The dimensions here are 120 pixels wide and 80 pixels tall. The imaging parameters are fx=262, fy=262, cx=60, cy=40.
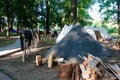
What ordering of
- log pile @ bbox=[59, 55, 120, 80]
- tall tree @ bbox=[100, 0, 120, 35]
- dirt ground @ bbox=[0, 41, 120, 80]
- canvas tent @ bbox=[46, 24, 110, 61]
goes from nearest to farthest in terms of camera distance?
log pile @ bbox=[59, 55, 120, 80] → dirt ground @ bbox=[0, 41, 120, 80] → canvas tent @ bbox=[46, 24, 110, 61] → tall tree @ bbox=[100, 0, 120, 35]

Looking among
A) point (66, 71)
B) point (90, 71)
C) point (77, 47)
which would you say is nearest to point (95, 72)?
point (90, 71)

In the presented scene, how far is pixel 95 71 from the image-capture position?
Result: 27.7 ft

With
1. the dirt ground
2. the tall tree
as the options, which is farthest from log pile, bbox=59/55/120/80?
the tall tree

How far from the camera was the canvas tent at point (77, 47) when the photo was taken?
42.3 ft

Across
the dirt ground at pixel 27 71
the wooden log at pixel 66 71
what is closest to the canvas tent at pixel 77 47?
the dirt ground at pixel 27 71

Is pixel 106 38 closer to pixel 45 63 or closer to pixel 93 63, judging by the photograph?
pixel 45 63

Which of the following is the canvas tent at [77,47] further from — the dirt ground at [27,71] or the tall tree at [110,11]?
the tall tree at [110,11]

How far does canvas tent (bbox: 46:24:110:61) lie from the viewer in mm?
12891

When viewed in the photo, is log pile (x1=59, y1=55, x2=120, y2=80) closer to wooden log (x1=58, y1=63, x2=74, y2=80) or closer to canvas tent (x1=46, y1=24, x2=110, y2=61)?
wooden log (x1=58, y1=63, x2=74, y2=80)

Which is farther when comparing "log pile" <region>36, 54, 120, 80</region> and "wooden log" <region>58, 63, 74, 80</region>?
"wooden log" <region>58, 63, 74, 80</region>

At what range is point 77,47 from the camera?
43.7ft

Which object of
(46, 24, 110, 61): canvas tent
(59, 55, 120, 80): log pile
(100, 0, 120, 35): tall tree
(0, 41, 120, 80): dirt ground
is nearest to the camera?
(59, 55, 120, 80): log pile

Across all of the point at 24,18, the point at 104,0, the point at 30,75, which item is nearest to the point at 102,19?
the point at 104,0

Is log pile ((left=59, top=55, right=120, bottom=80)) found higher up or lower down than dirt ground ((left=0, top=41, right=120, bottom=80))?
higher up
